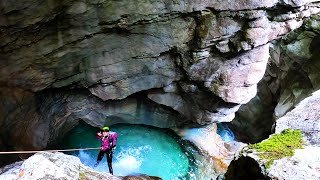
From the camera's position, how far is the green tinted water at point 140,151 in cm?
1391

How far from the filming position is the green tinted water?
13906 mm

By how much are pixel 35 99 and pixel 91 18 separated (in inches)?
157

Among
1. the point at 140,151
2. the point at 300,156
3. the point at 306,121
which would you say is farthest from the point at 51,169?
the point at 140,151

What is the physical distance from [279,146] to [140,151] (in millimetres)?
11196

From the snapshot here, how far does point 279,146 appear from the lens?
395 cm

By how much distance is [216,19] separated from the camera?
10.8m

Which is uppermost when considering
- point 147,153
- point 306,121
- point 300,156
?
point 306,121

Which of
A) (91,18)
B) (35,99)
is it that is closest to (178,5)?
(91,18)

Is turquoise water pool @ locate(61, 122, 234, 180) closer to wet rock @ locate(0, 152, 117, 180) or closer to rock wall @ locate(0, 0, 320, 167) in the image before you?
rock wall @ locate(0, 0, 320, 167)

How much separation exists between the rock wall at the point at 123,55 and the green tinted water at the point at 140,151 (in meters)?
1.18

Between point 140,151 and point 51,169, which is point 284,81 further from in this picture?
point 51,169

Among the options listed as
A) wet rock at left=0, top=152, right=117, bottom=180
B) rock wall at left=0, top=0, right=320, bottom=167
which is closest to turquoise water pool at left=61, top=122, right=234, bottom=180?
rock wall at left=0, top=0, right=320, bottom=167

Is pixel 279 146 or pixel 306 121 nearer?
pixel 279 146

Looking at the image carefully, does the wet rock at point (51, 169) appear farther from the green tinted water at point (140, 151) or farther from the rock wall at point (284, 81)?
the rock wall at point (284, 81)
